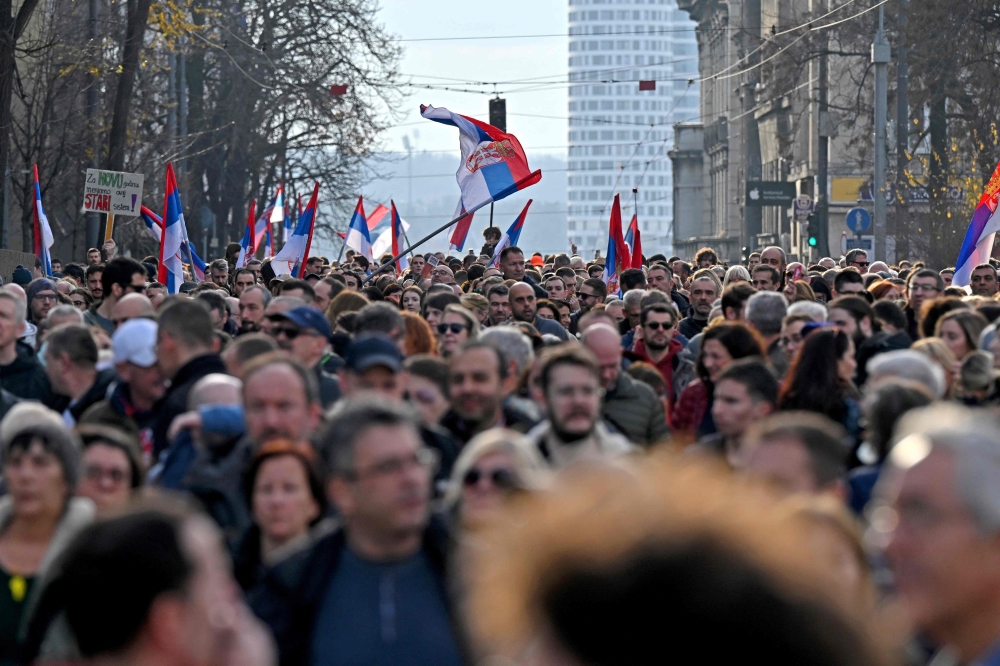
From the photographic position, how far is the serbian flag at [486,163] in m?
18.6

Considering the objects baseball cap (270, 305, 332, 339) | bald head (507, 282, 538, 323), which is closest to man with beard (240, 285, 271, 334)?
bald head (507, 282, 538, 323)

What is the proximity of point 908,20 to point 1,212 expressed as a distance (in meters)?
18.5

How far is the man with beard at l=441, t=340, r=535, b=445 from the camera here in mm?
6684

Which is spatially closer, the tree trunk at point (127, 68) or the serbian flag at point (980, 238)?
the serbian flag at point (980, 238)

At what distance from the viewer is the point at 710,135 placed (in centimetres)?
10325

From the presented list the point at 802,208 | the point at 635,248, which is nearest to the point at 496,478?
the point at 635,248

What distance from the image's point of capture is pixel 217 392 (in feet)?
20.1

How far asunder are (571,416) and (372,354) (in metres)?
1.17

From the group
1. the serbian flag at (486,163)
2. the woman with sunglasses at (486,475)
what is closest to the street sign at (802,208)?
the serbian flag at (486,163)

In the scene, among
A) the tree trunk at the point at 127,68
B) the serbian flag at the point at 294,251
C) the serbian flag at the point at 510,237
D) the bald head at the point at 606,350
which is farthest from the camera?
the tree trunk at the point at 127,68

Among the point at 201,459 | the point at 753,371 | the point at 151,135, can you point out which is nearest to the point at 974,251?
the point at 753,371

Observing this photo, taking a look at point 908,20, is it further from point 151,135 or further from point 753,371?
point 753,371

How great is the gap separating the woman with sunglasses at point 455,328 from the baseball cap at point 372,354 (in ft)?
7.88

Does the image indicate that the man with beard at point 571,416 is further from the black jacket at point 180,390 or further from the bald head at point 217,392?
the black jacket at point 180,390
